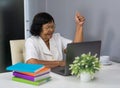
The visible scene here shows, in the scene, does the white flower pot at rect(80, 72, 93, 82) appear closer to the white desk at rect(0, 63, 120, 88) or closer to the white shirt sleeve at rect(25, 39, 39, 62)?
the white desk at rect(0, 63, 120, 88)

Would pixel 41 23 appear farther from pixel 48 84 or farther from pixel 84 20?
pixel 48 84

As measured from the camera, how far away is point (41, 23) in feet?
8.05

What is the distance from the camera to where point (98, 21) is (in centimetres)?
274

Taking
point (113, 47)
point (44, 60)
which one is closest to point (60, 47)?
point (44, 60)

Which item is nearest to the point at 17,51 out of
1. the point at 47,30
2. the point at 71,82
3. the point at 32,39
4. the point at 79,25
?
the point at 32,39

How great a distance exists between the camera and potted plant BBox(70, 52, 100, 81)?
177 cm

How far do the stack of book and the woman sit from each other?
419mm

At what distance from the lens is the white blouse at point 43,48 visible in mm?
2336

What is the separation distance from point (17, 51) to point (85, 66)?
0.95m

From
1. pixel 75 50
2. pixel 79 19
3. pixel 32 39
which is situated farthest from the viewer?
pixel 79 19

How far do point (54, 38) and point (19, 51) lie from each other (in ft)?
1.31

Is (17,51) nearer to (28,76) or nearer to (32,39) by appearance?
(32,39)

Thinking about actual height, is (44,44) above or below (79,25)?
below

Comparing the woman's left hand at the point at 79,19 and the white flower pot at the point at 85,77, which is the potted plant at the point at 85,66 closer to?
the white flower pot at the point at 85,77
